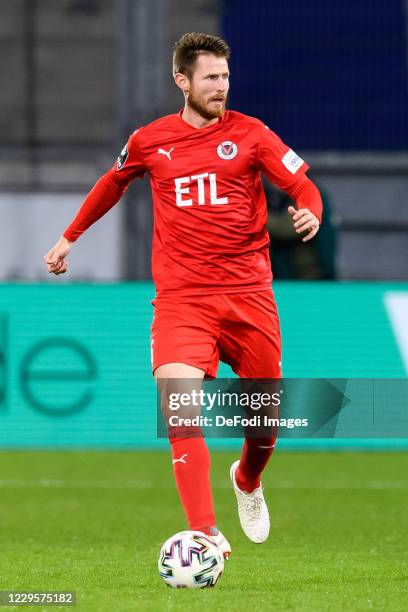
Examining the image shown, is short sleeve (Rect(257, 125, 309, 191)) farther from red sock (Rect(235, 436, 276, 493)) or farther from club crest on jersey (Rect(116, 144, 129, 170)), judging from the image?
red sock (Rect(235, 436, 276, 493))

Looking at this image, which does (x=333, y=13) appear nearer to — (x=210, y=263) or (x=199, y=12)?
(x=199, y=12)

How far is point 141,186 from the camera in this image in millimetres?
15234

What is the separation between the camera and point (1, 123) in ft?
59.6

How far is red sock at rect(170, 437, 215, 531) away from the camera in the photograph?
5.19m

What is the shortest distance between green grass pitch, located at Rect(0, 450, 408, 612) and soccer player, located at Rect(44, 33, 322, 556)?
0.80 meters

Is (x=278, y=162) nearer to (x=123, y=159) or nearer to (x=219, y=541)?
(x=123, y=159)

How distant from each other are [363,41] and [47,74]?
385 centimetres

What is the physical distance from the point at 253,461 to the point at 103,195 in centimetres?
124

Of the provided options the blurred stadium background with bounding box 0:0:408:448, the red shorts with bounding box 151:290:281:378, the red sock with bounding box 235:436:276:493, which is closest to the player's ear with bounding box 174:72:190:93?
the red shorts with bounding box 151:290:281:378

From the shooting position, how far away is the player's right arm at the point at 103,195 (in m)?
5.71

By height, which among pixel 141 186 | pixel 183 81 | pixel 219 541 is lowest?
pixel 141 186

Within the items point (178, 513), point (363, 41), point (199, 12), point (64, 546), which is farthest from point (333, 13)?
point (64, 546)

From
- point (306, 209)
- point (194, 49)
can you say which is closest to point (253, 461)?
point (306, 209)

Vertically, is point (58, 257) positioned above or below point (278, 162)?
below
